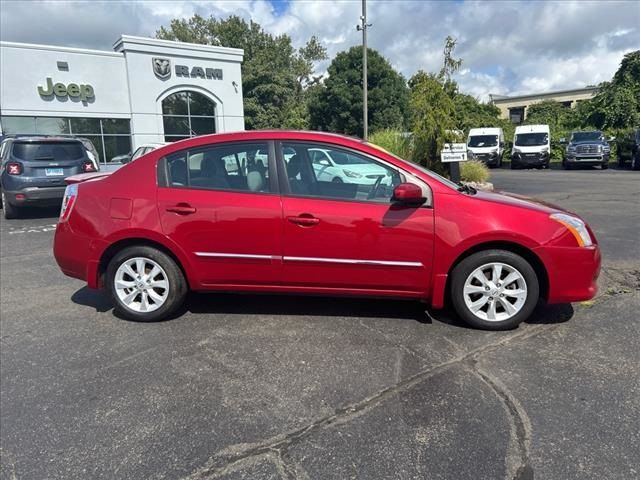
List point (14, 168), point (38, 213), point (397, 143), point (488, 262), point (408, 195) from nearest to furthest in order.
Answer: point (408, 195) → point (488, 262) → point (14, 168) → point (38, 213) → point (397, 143)

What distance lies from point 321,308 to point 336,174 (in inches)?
49.9

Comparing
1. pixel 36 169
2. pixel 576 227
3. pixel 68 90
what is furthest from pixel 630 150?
pixel 68 90

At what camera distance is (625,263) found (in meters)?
5.68

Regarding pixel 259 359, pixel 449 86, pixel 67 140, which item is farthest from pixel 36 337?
pixel 449 86

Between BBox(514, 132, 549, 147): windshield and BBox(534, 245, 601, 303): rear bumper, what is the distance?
23.0 meters

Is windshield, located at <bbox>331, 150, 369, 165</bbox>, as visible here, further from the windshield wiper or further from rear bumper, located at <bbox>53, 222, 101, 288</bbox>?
rear bumper, located at <bbox>53, 222, 101, 288</bbox>

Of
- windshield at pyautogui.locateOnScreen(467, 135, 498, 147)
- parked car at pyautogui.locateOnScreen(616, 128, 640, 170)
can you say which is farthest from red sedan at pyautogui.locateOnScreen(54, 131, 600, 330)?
windshield at pyautogui.locateOnScreen(467, 135, 498, 147)

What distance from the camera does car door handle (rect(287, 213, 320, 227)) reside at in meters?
3.75

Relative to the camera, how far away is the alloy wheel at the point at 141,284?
407 centimetres

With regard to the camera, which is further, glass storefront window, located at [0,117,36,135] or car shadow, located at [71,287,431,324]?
glass storefront window, located at [0,117,36,135]

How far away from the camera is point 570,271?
12.1ft

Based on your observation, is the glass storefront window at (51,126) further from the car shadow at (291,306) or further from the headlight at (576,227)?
the headlight at (576,227)

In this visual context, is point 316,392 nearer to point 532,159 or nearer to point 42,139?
point 42,139

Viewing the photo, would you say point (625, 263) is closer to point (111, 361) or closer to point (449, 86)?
point (111, 361)
